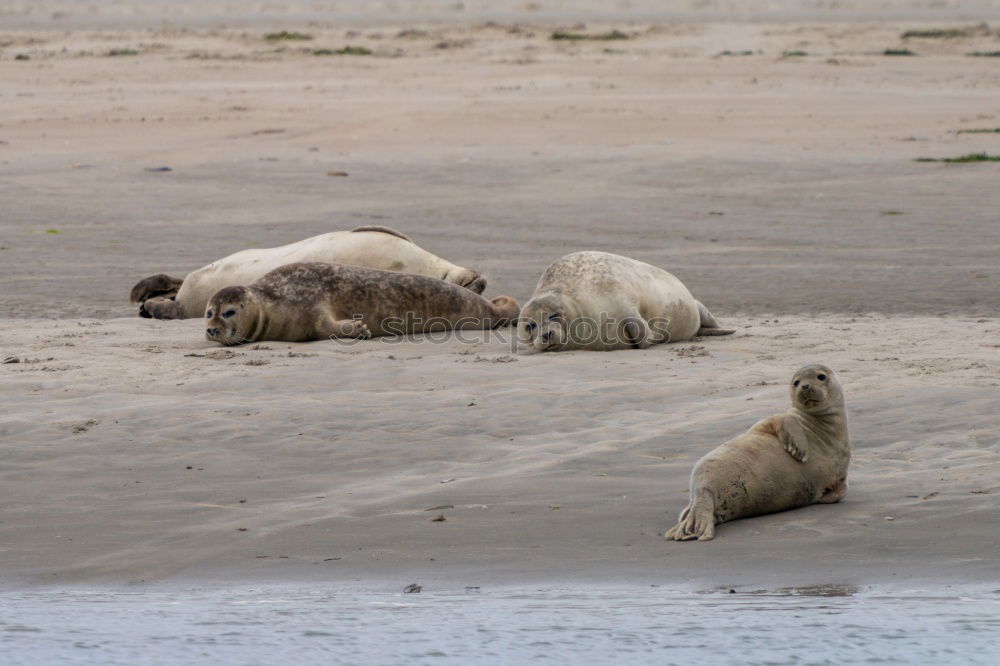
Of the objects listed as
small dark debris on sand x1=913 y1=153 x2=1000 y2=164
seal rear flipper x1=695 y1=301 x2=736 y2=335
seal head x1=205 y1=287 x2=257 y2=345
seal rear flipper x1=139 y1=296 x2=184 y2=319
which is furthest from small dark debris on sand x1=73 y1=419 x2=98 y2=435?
small dark debris on sand x1=913 y1=153 x2=1000 y2=164

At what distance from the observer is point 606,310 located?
8070 millimetres

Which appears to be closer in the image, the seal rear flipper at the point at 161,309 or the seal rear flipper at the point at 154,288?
the seal rear flipper at the point at 161,309

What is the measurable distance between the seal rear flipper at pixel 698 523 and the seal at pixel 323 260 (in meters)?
4.24

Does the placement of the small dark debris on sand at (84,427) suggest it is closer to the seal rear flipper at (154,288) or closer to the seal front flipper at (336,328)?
the seal front flipper at (336,328)

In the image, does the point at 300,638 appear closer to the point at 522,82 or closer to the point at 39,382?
the point at 39,382

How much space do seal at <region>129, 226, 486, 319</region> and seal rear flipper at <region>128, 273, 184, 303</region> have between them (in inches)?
4.7

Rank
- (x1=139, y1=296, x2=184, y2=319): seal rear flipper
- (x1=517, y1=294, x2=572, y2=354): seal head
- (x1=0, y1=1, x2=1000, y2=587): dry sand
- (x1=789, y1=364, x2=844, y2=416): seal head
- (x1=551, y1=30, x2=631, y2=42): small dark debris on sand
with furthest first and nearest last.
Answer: (x1=551, y1=30, x2=631, y2=42): small dark debris on sand
(x1=139, y1=296, x2=184, y2=319): seal rear flipper
(x1=517, y1=294, x2=572, y2=354): seal head
(x1=789, y1=364, x2=844, y2=416): seal head
(x1=0, y1=1, x2=1000, y2=587): dry sand

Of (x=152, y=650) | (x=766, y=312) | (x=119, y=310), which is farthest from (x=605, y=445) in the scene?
(x=119, y=310)

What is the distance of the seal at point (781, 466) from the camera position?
16.9ft

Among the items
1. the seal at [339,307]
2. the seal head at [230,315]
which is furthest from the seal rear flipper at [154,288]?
the seal head at [230,315]

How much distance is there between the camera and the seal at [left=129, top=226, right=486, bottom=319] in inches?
360

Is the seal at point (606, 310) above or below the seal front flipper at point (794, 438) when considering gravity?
above

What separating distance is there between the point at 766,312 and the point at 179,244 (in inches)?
182

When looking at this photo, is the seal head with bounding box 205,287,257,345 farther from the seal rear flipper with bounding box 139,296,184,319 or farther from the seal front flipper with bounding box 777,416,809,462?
the seal front flipper with bounding box 777,416,809,462
